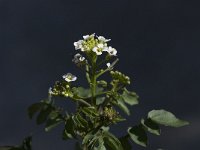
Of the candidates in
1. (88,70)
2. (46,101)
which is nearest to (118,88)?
(88,70)

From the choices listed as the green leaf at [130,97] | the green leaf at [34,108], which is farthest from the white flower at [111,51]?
the green leaf at [34,108]

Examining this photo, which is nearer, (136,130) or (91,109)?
(91,109)

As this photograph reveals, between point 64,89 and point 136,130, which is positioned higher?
point 64,89

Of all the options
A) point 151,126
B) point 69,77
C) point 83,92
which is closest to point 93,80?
point 69,77

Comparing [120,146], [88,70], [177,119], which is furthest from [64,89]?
[177,119]

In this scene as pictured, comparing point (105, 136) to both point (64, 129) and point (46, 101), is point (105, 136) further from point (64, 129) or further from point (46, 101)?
point (46, 101)

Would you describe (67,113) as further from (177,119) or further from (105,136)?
(177,119)

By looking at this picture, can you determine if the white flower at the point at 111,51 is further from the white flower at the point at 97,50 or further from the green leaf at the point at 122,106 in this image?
the green leaf at the point at 122,106

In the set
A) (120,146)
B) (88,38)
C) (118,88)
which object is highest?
(88,38)
